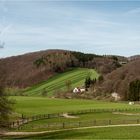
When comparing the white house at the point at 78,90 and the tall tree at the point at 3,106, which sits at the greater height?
the tall tree at the point at 3,106

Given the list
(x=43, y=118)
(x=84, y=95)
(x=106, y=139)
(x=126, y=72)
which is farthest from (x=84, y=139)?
(x=126, y=72)

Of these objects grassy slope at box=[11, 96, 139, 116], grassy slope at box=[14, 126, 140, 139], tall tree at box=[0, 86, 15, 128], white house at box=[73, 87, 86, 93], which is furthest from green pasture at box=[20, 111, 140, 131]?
white house at box=[73, 87, 86, 93]

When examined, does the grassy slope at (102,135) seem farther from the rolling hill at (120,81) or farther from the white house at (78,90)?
the white house at (78,90)

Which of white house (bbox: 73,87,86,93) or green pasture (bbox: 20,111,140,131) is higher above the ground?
white house (bbox: 73,87,86,93)

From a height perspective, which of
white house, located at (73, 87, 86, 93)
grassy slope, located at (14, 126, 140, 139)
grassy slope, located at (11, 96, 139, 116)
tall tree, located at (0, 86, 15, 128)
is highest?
tall tree, located at (0, 86, 15, 128)

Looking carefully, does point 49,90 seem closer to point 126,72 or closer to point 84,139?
A: point 126,72

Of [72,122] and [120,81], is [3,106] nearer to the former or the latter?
[72,122]

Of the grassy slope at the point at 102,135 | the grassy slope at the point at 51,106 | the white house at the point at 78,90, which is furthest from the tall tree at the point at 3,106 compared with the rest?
the white house at the point at 78,90

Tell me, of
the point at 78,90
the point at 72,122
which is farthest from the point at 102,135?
the point at 78,90

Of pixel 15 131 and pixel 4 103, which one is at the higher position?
pixel 4 103

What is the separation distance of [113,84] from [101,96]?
9369mm

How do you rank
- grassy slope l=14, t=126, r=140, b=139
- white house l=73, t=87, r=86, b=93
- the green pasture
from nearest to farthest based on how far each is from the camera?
grassy slope l=14, t=126, r=140, b=139 < the green pasture < white house l=73, t=87, r=86, b=93

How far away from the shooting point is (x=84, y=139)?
40.2 meters

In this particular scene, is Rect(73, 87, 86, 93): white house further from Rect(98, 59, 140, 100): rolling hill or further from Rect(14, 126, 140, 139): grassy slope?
Rect(14, 126, 140, 139): grassy slope
